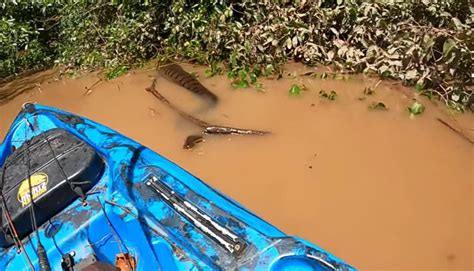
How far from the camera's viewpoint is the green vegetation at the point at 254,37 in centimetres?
545

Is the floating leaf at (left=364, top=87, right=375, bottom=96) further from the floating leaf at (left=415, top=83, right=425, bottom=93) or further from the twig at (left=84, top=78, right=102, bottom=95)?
the twig at (left=84, top=78, right=102, bottom=95)

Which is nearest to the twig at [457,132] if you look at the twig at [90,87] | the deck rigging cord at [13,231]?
the deck rigging cord at [13,231]

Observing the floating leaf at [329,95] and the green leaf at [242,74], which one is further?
the green leaf at [242,74]

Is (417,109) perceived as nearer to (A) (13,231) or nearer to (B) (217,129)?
(B) (217,129)

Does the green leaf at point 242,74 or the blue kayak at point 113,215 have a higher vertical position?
the blue kayak at point 113,215

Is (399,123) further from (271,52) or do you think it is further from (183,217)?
(183,217)

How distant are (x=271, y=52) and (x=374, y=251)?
114 inches

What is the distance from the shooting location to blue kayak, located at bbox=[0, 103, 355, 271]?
10.6 ft

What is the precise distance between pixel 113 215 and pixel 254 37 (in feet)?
11.2

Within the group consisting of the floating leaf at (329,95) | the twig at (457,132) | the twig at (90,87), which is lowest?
the twig at (90,87)

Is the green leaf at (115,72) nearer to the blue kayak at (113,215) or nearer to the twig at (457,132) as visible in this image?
the blue kayak at (113,215)

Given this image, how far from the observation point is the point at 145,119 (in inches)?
240

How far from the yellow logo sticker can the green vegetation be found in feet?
9.89

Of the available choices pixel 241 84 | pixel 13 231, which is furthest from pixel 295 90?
pixel 13 231
